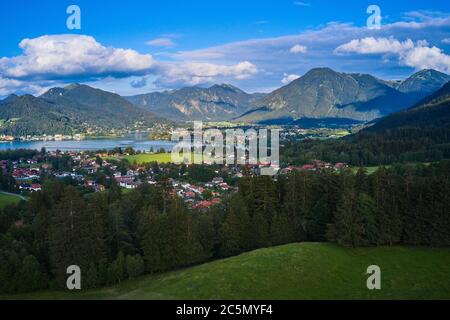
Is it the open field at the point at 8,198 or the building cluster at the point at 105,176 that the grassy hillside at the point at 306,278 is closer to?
the building cluster at the point at 105,176

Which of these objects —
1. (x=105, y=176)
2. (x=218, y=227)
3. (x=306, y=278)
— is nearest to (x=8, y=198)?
(x=105, y=176)

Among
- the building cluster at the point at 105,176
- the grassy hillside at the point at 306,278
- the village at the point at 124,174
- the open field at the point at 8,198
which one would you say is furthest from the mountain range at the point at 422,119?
the open field at the point at 8,198

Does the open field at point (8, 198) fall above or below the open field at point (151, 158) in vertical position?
below

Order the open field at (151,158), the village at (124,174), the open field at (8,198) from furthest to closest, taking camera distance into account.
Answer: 1. the open field at (151,158)
2. the village at (124,174)
3. the open field at (8,198)

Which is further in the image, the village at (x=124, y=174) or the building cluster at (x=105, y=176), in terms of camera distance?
the village at (x=124, y=174)

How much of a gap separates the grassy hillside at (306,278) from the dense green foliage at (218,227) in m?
1.49

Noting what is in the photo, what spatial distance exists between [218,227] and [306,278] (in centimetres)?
1345

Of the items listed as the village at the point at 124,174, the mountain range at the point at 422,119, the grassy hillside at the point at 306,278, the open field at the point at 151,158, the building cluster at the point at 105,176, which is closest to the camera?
the grassy hillside at the point at 306,278

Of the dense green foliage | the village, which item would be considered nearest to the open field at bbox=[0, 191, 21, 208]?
the village

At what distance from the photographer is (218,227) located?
1474 inches

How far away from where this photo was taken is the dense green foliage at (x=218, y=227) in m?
31.2
